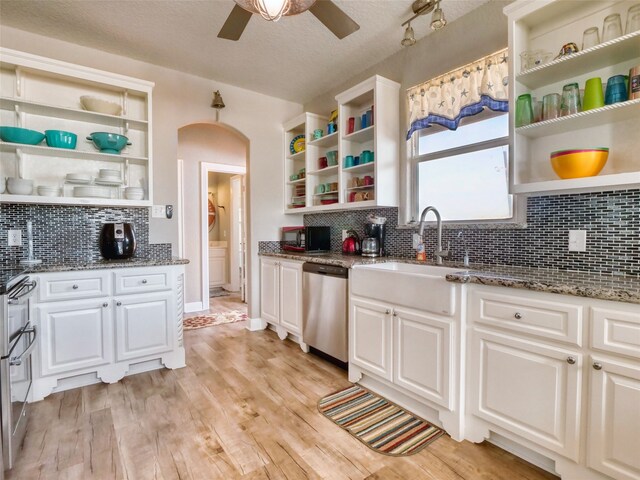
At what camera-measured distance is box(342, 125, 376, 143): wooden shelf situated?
2.89 meters

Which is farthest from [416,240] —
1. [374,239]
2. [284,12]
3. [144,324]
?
[144,324]

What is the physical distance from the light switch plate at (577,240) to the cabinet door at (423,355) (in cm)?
84

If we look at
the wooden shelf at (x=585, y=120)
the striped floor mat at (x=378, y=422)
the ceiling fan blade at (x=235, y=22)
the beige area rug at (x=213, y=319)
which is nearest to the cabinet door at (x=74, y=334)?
the beige area rug at (x=213, y=319)

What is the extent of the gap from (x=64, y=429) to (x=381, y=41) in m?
3.49

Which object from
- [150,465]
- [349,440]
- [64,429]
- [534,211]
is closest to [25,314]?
[64,429]

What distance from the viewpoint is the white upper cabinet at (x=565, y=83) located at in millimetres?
1613

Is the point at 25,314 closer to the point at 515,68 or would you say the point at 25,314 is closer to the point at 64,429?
the point at 64,429

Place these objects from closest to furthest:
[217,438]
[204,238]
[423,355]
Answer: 1. [217,438]
2. [423,355]
3. [204,238]

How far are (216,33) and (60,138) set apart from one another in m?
1.46

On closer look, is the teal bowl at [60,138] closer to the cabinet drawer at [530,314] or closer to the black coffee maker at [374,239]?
the black coffee maker at [374,239]

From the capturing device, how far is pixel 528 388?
1.52 m

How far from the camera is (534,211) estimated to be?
80.1 inches

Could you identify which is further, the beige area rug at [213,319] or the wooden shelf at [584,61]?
the beige area rug at [213,319]

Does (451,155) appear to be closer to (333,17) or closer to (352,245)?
(352,245)
